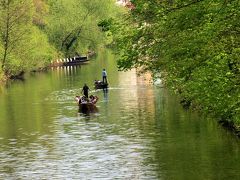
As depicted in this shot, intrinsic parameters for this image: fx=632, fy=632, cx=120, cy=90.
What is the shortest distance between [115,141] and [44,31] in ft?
273

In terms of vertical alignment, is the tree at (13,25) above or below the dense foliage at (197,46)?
above

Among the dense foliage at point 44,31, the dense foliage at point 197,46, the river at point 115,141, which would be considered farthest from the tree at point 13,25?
the dense foliage at point 197,46

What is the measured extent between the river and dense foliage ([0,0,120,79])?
33862 mm

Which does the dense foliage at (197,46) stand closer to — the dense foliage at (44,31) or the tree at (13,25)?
the dense foliage at (44,31)

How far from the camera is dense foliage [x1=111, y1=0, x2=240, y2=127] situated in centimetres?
2300

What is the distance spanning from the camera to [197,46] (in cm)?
2869

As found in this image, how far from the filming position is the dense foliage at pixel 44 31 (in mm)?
93625

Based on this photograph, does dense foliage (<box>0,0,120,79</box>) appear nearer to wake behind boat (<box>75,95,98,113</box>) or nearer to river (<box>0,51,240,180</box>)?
river (<box>0,51,240,180</box>)

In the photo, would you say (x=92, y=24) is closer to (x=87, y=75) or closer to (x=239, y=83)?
(x=87, y=75)

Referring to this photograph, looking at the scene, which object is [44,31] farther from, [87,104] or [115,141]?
Result: [115,141]

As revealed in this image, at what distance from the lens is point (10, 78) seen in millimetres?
93312

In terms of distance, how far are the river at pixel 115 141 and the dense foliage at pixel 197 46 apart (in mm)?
2598

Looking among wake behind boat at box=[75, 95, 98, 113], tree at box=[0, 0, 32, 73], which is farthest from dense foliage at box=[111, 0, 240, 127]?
tree at box=[0, 0, 32, 73]

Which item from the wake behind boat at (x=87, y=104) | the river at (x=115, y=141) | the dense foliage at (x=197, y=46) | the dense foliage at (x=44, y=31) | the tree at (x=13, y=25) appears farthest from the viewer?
the dense foliage at (x=44, y=31)
